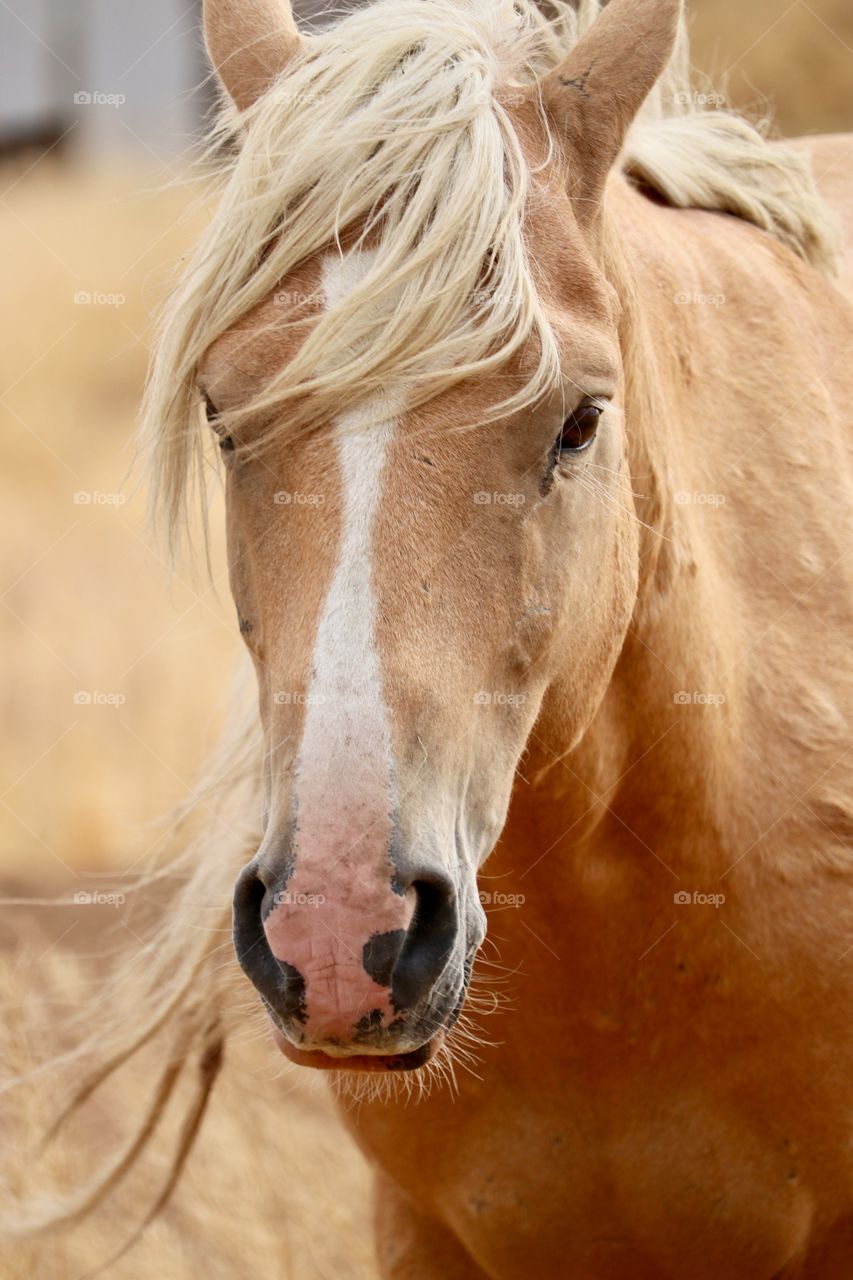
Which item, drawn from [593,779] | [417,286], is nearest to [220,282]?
[417,286]

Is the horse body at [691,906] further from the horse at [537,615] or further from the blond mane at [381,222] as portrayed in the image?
the blond mane at [381,222]

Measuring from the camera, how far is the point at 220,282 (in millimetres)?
1985

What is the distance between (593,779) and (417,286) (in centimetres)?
87

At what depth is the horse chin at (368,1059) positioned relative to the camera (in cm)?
175

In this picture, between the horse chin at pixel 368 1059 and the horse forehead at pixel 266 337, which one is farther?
the horse forehead at pixel 266 337

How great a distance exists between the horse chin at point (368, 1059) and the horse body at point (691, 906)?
0.60 metres

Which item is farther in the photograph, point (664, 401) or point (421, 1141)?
point (421, 1141)

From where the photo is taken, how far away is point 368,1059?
1.75m

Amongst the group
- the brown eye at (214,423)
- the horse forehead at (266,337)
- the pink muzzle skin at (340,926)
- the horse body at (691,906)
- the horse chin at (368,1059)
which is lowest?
the horse body at (691,906)

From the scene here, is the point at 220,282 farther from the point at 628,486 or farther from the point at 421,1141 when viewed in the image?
the point at 421,1141

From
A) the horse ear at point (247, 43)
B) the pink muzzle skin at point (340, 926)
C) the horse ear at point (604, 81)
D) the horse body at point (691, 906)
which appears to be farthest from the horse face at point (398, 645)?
the horse ear at point (247, 43)

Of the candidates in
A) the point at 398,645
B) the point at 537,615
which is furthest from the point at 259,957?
the point at 537,615

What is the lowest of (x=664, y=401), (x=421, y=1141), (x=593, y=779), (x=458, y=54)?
(x=421, y=1141)

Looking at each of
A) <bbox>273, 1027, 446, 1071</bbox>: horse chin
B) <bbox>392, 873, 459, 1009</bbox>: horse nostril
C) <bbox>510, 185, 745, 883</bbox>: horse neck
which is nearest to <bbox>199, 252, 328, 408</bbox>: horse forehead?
<bbox>510, 185, 745, 883</bbox>: horse neck
